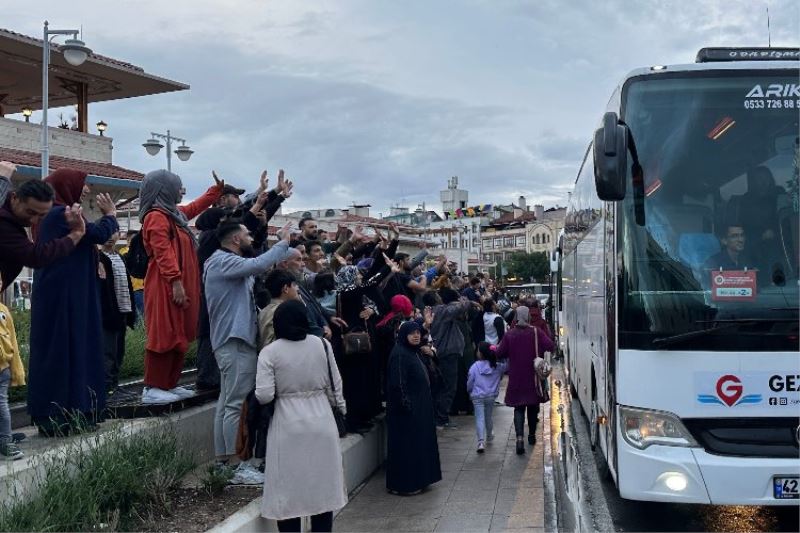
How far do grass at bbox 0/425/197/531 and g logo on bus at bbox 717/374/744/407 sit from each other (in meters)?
4.09

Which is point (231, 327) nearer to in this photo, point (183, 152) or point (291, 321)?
point (291, 321)

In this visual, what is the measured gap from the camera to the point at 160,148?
2542 cm

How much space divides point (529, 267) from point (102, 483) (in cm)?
10501

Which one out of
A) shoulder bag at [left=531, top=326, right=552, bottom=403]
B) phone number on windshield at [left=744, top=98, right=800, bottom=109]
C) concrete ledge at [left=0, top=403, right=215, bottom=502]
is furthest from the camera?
shoulder bag at [left=531, top=326, right=552, bottom=403]

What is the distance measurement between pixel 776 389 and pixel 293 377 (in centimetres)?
358

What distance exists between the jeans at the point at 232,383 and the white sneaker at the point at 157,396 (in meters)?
0.77

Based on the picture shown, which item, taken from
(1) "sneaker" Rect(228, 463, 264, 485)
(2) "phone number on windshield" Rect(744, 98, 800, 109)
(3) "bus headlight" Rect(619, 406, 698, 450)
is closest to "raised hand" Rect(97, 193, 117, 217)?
(1) "sneaker" Rect(228, 463, 264, 485)

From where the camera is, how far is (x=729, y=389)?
6012mm

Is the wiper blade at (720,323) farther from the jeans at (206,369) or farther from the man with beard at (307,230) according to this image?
the jeans at (206,369)

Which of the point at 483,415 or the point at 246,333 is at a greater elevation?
the point at 246,333

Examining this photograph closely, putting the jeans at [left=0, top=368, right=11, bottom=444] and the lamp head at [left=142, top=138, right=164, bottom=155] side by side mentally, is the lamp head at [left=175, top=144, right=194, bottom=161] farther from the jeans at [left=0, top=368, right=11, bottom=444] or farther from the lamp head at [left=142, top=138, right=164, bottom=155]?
the jeans at [left=0, top=368, right=11, bottom=444]

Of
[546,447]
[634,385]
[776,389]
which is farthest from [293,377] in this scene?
[546,447]

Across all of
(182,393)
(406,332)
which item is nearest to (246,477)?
(182,393)

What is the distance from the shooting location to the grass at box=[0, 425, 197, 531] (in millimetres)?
4688
